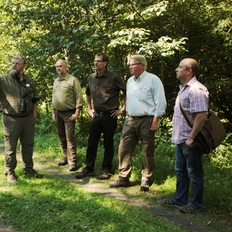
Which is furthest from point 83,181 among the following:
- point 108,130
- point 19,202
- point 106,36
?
point 106,36

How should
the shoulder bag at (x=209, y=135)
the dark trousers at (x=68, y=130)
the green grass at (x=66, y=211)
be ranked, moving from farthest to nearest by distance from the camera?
1. the dark trousers at (x=68, y=130)
2. the shoulder bag at (x=209, y=135)
3. the green grass at (x=66, y=211)

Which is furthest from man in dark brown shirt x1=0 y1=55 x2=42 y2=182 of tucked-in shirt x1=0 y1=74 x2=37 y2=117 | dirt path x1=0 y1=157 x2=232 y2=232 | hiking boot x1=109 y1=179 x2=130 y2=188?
hiking boot x1=109 y1=179 x2=130 y2=188

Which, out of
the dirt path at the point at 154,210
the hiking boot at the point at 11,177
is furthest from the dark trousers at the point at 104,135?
the hiking boot at the point at 11,177

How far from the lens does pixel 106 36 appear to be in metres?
6.27

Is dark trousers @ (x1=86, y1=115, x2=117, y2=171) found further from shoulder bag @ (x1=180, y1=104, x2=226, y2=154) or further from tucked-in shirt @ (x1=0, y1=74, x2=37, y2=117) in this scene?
shoulder bag @ (x1=180, y1=104, x2=226, y2=154)

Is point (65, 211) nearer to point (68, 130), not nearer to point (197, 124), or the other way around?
point (197, 124)

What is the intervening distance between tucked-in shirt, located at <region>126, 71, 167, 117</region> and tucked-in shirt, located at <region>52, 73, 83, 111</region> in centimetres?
137

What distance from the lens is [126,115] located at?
4785mm

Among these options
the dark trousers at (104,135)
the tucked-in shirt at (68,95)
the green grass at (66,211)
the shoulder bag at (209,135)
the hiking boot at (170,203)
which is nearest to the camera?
the green grass at (66,211)

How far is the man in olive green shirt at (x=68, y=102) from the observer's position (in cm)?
534

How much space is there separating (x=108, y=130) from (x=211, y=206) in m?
2.06

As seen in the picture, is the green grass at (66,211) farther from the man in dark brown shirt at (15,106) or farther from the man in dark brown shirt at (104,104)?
the man in dark brown shirt at (104,104)

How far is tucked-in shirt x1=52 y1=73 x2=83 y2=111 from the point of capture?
534 cm

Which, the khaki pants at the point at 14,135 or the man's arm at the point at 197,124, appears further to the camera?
the khaki pants at the point at 14,135
